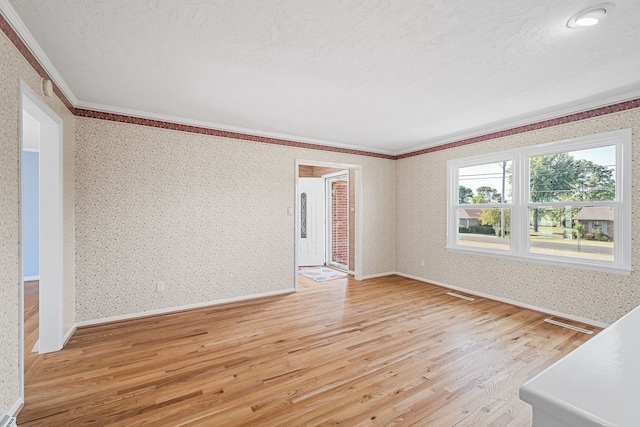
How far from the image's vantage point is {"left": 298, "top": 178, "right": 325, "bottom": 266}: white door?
22.1ft

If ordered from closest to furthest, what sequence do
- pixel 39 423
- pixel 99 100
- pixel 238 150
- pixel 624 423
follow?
1. pixel 624 423
2. pixel 39 423
3. pixel 99 100
4. pixel 238 150

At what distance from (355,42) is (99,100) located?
285 cm

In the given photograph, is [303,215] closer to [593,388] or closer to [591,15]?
[591,15]

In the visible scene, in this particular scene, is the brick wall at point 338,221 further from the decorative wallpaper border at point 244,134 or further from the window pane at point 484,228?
the window pane at point 484,228

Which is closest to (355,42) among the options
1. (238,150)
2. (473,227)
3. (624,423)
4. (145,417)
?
(624,423)

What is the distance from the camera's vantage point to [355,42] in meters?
2.08

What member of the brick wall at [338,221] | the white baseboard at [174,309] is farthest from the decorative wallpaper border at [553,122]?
the white baseboard at [174,309]

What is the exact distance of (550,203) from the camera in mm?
3643

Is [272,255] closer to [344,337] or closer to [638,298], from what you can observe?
[344,337]

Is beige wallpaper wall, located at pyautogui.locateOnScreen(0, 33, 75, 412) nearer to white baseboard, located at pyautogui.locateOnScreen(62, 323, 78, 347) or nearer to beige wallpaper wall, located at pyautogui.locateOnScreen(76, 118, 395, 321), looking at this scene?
white baseboard, located at pyautogui.locateOnScreen(62, 323, 78, 347)

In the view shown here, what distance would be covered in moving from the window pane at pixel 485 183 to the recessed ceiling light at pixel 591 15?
247 cm

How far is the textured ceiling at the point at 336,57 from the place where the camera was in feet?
5.84

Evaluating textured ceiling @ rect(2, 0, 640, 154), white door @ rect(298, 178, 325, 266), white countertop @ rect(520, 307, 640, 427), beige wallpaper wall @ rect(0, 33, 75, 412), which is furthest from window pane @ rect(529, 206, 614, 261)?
beige wallpaper wall @ rect(0, 33, 75, 412)

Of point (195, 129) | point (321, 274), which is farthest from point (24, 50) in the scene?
point (321, 274)
